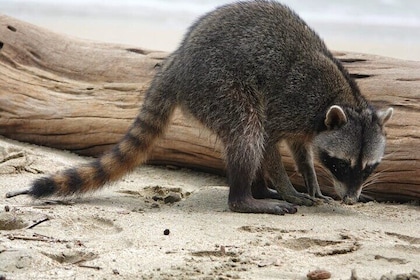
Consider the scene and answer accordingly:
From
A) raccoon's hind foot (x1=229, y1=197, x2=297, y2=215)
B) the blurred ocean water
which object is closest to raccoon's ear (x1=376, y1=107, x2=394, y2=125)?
raccoon's hind foot (x1=229, y1=197, x2=297, y2=215)

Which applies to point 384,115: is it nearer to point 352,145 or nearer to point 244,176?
point 352,145

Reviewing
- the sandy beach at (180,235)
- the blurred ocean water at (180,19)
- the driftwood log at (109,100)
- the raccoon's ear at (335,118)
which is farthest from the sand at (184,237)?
the blurred ocean water at (180,19)

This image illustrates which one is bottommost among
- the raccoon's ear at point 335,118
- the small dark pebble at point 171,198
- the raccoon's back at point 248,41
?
the small dark pebble at point 171,198

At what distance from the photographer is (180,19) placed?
23375 millimetres

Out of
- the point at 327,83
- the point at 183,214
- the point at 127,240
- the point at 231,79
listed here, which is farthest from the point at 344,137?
the point at 127,240

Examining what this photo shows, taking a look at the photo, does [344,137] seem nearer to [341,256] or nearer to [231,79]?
[231,79]

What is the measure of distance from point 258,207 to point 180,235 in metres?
1.28

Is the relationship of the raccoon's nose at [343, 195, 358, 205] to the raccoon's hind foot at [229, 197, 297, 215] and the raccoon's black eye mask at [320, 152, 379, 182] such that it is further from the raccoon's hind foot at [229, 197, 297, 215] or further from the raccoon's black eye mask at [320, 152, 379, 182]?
the raccoon's hind foot at [229, 197, 297, 215]

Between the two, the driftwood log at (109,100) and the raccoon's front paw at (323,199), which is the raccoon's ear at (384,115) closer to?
the driftwood log at (109,100)

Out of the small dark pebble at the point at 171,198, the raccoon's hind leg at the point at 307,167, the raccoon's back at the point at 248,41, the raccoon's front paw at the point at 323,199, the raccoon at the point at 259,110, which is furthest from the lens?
the raccoon's hind leg at the point at 307,167

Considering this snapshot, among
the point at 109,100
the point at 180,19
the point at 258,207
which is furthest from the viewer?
the point at 180,19

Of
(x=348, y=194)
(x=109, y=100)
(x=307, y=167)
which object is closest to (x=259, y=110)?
(x=307, y=167)

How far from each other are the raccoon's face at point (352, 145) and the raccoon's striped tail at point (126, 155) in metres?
1.43

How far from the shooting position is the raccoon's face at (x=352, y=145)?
7207mm
